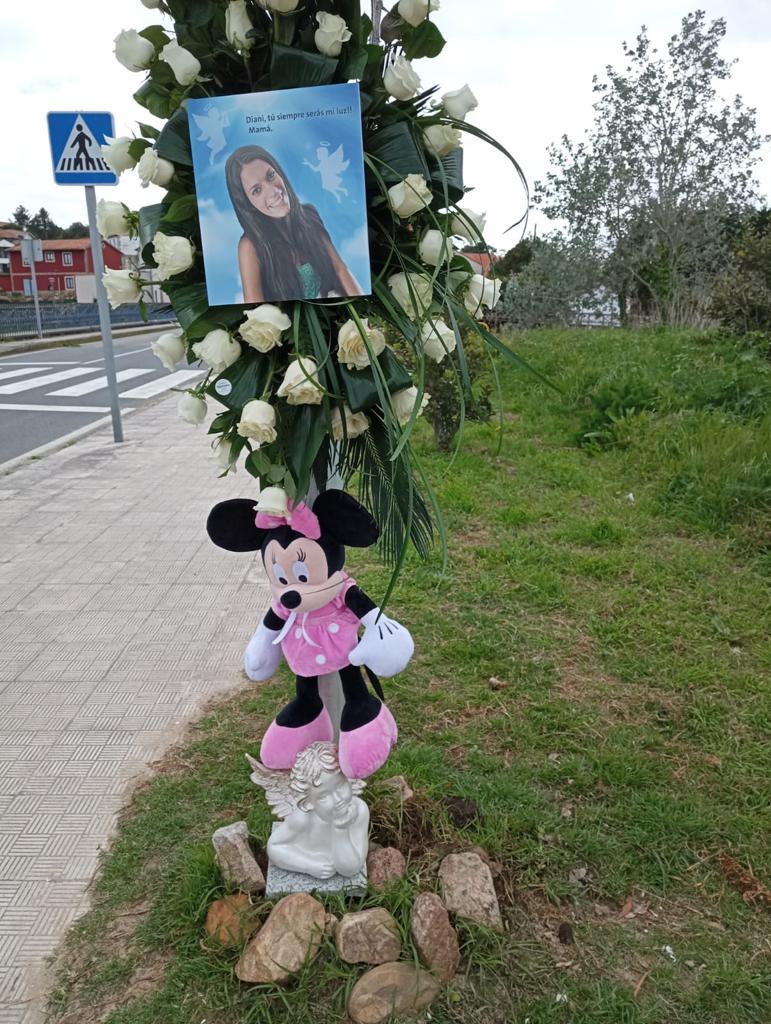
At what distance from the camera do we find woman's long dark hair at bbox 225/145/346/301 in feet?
5.90

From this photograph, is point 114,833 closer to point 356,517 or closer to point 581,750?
point 356,517

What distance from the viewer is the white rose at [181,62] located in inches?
67.4

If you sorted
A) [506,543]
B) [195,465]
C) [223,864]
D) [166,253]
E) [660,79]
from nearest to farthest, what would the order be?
[166,253], [223,864], [506,543], [195,465], [660,79]

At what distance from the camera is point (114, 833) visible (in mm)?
2707

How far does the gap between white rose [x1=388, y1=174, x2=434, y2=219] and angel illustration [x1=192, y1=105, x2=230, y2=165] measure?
0.39m

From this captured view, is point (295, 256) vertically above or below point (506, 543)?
above

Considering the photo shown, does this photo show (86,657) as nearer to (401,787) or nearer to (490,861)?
(401,787)

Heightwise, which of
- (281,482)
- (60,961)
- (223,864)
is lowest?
(60,961)

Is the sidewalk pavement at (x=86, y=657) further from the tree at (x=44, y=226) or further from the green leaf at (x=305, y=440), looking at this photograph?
the tree at (x=44, y=226)

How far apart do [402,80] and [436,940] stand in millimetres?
2137

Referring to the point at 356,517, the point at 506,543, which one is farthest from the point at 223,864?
the point at 506,543

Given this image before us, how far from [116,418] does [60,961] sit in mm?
7444

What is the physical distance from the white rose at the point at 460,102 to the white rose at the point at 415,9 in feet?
0.55

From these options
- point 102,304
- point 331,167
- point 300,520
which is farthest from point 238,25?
point 102,304
